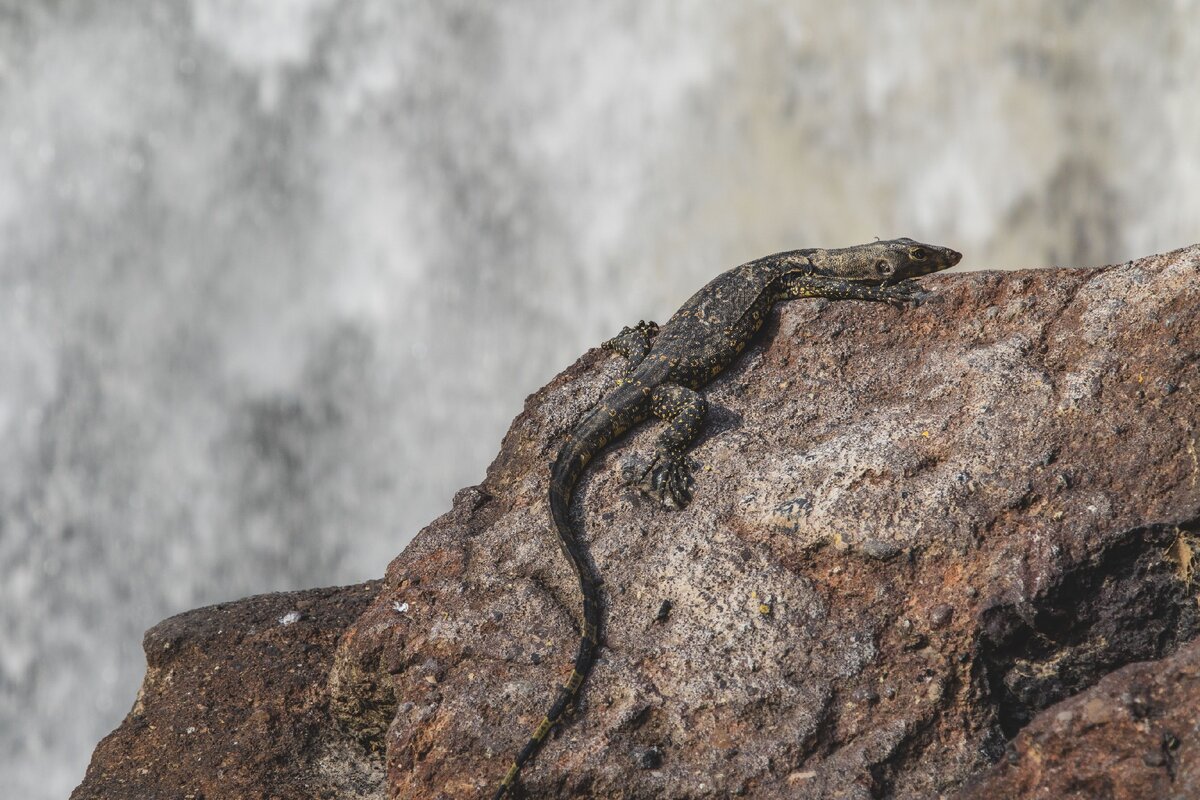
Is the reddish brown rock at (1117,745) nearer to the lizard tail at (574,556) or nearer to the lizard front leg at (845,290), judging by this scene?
the lizard tail at (574,556)

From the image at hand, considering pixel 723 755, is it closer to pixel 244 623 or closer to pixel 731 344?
pixel 731 344

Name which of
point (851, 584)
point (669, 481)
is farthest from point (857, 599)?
point (669, 481)

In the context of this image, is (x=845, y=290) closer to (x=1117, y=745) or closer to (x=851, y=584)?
(x=851, y=584)

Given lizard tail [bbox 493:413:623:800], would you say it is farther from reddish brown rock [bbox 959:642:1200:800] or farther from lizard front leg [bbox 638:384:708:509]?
reddish brown rock [bbox 959:642:1200:800]

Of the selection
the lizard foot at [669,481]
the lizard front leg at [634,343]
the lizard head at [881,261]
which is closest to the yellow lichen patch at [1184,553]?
the lizard foot at [669,481]

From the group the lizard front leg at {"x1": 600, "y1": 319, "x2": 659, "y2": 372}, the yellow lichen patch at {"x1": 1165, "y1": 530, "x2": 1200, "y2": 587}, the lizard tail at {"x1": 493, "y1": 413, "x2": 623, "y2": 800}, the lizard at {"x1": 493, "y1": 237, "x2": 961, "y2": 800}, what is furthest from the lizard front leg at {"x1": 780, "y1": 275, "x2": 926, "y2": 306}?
the yellow lichen patch at {"x1": 1165, "y1": 530, "x2": 1200, "y2": 587}

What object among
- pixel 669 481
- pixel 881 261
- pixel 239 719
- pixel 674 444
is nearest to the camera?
pixel 669 481
